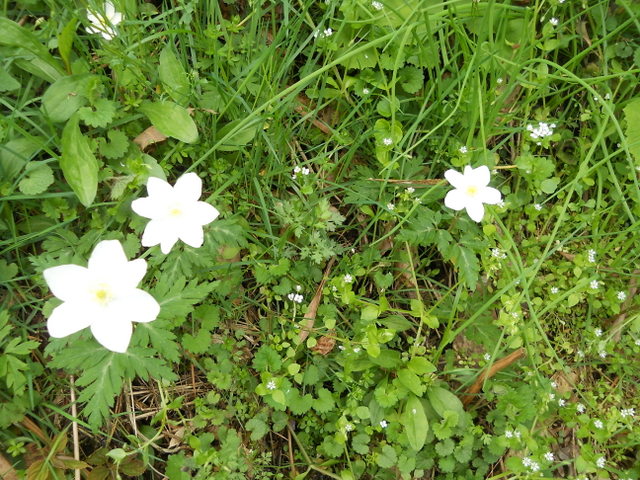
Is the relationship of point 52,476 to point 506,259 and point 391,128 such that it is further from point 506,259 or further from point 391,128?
point 506,259

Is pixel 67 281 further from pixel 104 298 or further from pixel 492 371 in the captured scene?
pixel 492 371

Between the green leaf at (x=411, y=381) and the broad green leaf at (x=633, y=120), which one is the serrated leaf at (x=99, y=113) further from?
the broad green leaf at (x=633, y=120)

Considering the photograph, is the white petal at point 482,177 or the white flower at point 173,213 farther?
the white petal at point 482,177

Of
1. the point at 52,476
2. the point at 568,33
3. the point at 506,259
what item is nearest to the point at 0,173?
the point at 52,476

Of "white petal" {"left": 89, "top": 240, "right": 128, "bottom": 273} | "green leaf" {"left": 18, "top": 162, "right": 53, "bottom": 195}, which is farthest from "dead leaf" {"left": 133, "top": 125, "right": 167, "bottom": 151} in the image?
"white petal" {"left": 89, "top": 240, "right": 128, "bottom": 273}

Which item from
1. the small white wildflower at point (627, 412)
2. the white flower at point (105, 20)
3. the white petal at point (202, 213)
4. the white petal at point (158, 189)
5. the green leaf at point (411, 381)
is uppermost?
the white flower at point (105, 20)

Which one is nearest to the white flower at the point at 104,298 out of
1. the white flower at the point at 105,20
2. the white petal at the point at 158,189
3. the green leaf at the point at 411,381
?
the white petal at the point at 158,189

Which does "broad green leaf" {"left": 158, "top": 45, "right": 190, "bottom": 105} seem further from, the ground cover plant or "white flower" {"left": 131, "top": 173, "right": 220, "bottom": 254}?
"white flower" {"left": 131, "top": 173, "right": 220, "bottom": 254}
